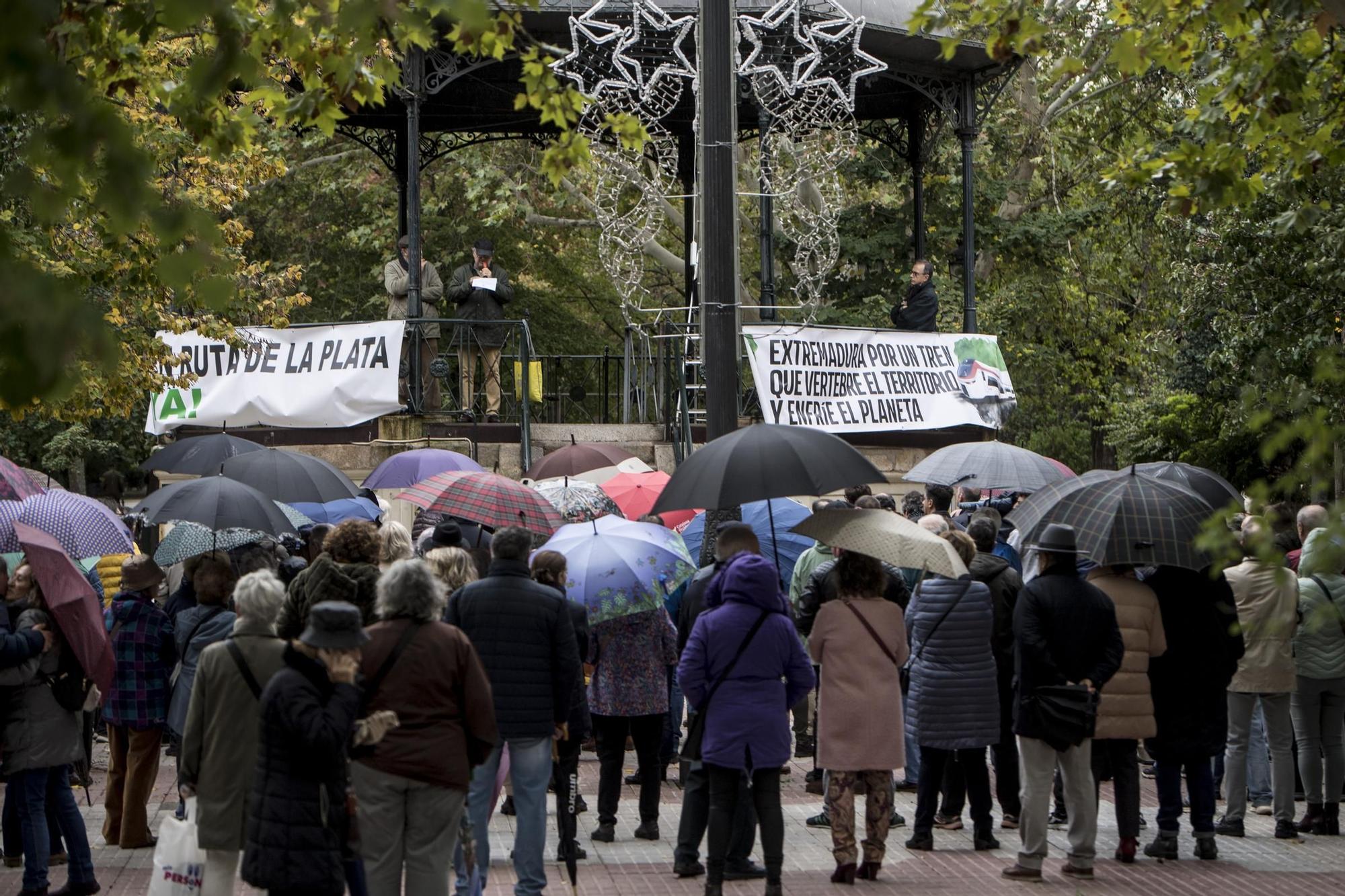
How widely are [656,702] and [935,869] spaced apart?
173cm

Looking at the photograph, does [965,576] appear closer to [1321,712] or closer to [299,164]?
[1321,712]

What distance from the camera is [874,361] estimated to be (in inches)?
714

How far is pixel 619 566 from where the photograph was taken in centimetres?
892

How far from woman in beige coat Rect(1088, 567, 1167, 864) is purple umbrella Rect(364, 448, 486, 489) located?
20.7 feet

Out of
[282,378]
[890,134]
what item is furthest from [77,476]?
[890,134]

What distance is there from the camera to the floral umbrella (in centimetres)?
1139

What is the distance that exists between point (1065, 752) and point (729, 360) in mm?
2656

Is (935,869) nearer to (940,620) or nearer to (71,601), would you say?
(940,620)

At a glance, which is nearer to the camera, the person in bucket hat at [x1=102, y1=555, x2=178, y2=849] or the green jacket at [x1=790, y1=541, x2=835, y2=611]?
the person in bucket hat at [x1=102, y1=555, x2=178, y2=849]

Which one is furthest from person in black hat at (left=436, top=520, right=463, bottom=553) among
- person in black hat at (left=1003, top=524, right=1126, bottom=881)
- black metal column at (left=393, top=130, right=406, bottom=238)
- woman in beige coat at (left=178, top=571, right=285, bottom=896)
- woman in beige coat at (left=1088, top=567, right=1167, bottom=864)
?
black metal column at (left=393, top=130, right=406, bottom=238)

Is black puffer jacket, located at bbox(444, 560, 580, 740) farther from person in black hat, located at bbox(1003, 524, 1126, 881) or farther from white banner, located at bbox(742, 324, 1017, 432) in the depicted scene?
white banner, located at bbox(742, 324, 1017, 432)

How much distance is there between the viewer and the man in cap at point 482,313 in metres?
17.7

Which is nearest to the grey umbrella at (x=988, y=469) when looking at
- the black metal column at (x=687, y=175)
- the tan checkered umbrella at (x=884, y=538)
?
the tan checkered umbrella at (x=884, y=538)

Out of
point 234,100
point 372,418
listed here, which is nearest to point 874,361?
point 372,418
